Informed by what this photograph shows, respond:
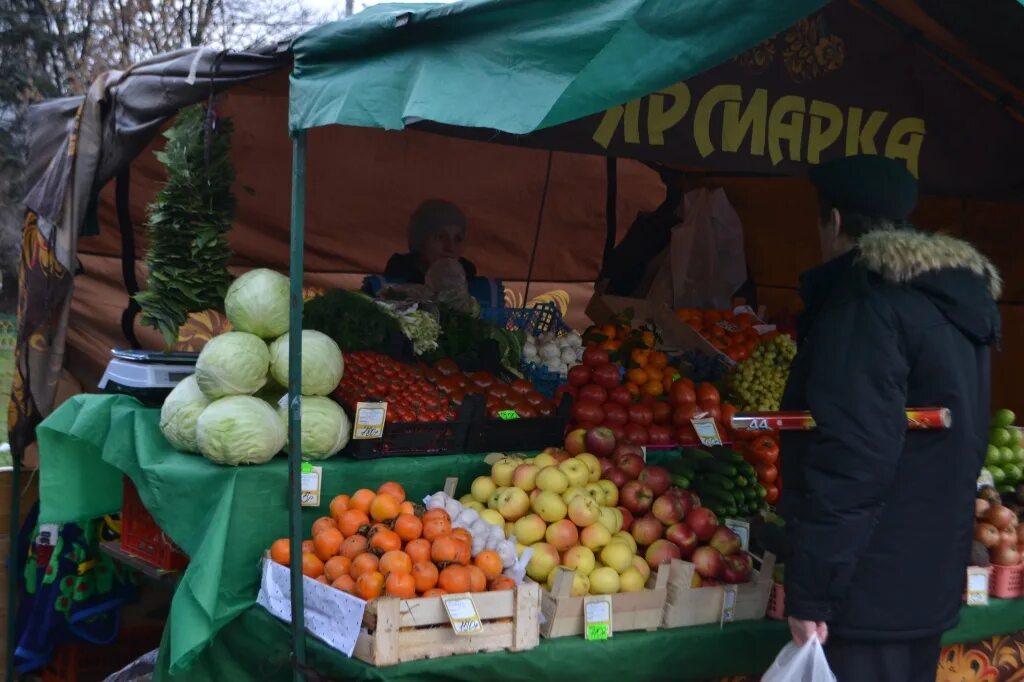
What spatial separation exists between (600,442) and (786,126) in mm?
1777

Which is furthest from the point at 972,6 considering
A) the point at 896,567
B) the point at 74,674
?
the point at 74,674

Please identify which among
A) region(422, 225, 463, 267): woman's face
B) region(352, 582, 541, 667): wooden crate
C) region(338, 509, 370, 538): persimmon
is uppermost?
region(422, 225, 463, 267): woman's face

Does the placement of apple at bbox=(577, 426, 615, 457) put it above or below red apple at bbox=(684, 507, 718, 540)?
above

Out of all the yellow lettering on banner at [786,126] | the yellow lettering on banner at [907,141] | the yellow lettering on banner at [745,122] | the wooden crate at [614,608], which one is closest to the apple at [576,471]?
the wooden crate at [614,608]

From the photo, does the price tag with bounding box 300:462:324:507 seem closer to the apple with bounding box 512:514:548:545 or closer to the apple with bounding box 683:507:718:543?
the apple with bounding box 512:514:548:545

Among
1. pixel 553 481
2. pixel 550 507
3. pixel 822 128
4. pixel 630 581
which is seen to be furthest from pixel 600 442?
pixel 822 128

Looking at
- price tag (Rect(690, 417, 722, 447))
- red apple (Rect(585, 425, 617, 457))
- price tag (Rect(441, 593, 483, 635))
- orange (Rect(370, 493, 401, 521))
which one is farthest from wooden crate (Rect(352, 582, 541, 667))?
price tag (Rect(690, 417, 722, 447))

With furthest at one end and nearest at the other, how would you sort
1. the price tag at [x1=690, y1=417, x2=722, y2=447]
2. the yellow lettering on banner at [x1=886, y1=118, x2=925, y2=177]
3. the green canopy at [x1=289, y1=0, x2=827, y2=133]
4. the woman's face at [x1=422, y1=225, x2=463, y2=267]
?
the woman's face at [x1=422, y1=225, x2=463, y2=267]
the yellow lettering on banner at [x1=886, y1=118, x2=925, y2=177]
the price tag at [x1=690, y1=417, x2=722, y2=447]
the green canopy at [x1=289, y1=0, x2=827, y2=133]

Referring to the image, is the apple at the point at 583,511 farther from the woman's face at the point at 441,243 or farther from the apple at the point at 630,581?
the woman's face at the point at 441,243

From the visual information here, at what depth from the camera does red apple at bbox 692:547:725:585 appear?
337cm

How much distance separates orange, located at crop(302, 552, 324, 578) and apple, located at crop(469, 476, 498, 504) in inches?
27.6

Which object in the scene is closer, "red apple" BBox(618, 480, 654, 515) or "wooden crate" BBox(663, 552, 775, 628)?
"wooden crate" BBox(663, 552, 775, 628)

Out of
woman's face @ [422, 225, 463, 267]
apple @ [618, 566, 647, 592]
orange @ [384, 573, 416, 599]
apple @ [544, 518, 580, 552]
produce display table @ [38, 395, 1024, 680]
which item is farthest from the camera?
woman's face @ [422, 225, 463, 267]

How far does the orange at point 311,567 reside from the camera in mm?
3107
